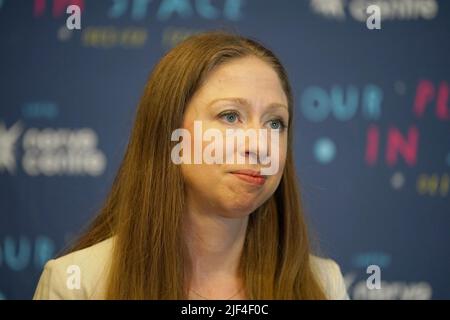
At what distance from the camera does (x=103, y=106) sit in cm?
167

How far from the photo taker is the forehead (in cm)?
97

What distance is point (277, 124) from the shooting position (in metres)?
1.01

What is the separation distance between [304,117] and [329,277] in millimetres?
716

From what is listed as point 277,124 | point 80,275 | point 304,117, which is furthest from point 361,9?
point 80,275

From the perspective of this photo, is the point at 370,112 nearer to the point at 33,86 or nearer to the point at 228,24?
the point at 228,24

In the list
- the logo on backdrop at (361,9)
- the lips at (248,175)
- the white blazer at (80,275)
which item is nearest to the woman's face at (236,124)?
the lips at (248,175)

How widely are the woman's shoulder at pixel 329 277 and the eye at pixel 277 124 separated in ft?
1.03

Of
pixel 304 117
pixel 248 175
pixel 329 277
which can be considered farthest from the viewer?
pixel 304 117

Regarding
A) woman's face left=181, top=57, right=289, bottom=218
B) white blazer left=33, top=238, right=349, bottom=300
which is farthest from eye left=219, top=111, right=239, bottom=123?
white blazer left=33, top=238, right=349, bottom=300

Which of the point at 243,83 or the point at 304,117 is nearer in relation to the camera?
the point at 243,83

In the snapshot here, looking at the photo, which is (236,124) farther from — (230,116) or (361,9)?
(361,9)

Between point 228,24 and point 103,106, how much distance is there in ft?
1.54

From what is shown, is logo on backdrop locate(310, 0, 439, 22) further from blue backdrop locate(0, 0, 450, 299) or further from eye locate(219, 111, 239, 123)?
eye locate(219, 111, 239, 123)
